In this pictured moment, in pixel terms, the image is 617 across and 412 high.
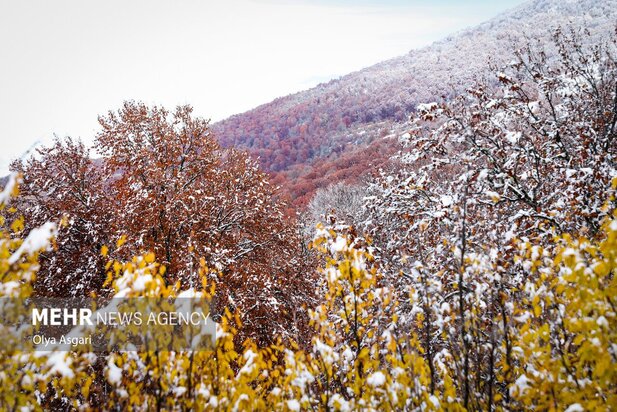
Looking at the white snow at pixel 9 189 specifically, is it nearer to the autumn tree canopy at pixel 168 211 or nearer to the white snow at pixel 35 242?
the white snow at pixel 35 242

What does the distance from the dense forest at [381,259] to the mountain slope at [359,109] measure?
90226 mm

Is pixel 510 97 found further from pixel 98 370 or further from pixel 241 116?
pixel 241 116

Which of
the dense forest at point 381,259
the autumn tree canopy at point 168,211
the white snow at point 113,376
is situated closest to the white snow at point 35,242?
the dense forest at point 381,259

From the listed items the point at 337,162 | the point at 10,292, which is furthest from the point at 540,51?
the point at 337,162

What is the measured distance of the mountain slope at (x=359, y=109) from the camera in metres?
133

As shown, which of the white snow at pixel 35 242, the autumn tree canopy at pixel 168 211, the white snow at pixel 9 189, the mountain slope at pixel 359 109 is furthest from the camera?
the mountain slope at pixel 359 109

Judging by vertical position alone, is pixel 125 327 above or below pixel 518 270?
above

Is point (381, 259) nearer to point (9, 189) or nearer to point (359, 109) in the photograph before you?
point (9, 189)

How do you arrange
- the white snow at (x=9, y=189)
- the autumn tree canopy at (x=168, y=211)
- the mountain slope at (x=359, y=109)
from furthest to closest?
the mountain slope at (x=359, y=109)
the autumn tree canopy at (x=168, y=211)
the white snow at (x=9, y=189)

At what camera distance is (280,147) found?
145 metres

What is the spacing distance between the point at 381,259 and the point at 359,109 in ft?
519

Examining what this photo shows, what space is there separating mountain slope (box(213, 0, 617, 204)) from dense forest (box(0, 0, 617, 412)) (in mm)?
90226

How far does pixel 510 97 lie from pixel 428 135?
7.17 feet

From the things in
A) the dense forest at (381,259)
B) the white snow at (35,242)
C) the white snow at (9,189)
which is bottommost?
the dense forest at (381,259)
